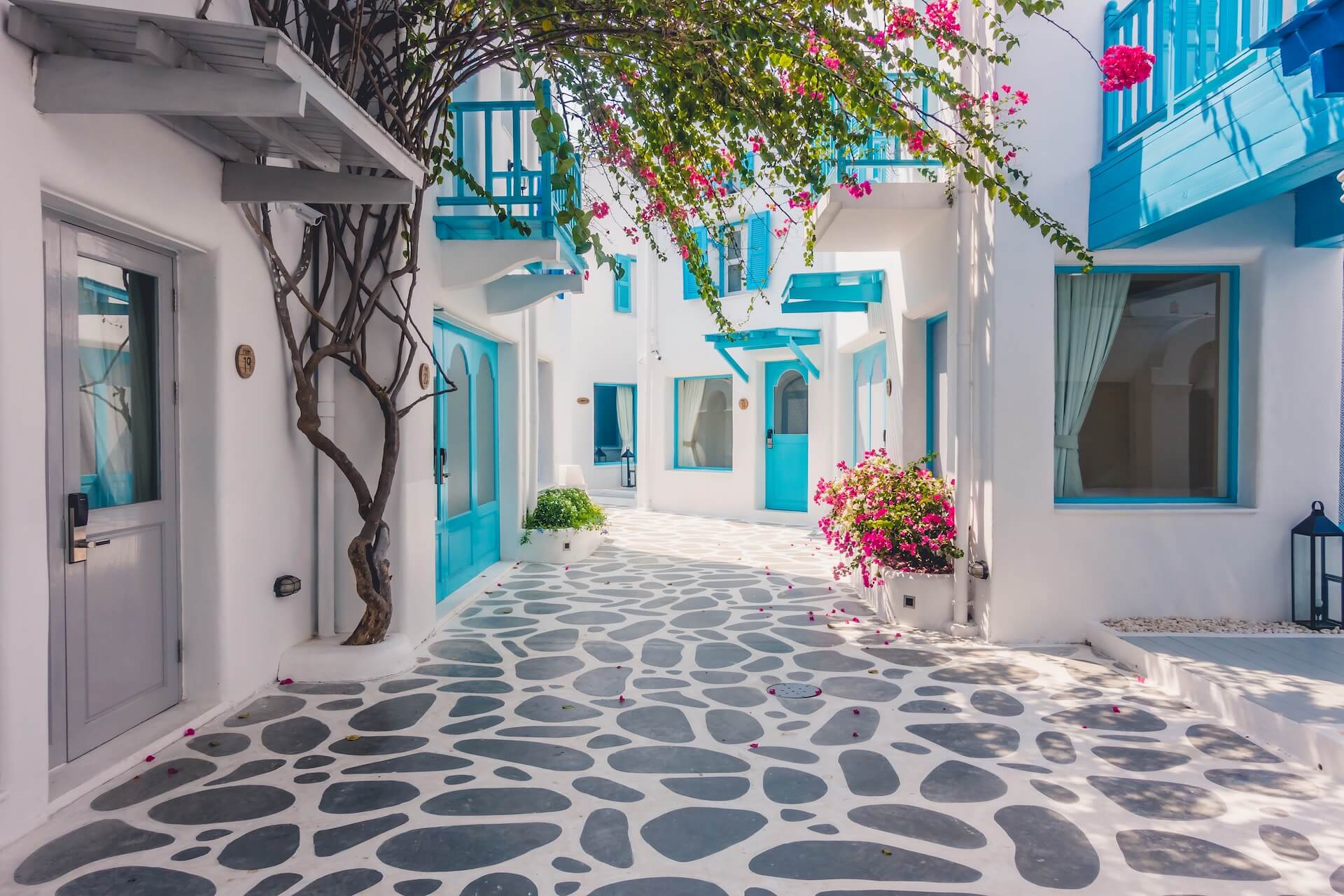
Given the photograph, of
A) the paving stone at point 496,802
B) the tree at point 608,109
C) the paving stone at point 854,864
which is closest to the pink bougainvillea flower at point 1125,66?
the tree at point 608,109

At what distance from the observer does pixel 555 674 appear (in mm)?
4812

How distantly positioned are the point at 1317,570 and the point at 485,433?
6.47 meters

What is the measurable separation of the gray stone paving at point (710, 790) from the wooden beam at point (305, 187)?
2.54 m

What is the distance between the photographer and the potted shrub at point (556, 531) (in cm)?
835

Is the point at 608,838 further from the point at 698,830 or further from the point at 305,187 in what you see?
the point at 305,187

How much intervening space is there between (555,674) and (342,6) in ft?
12.8

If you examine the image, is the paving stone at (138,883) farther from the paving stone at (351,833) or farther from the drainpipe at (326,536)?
the drainpipe at (326,536)

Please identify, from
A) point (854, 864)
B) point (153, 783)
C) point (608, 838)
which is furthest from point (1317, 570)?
point (153, 783)

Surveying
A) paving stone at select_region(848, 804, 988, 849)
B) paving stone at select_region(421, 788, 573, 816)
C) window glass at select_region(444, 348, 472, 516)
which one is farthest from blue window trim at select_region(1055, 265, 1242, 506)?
window glass at select_region(444, 348, 472, 516)

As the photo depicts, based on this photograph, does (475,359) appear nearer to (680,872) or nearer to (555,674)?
(555,674)

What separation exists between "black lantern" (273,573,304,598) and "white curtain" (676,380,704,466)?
8469 millimetres

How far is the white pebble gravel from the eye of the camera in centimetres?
505

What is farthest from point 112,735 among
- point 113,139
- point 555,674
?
point 113,139

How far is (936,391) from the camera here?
6.86 metres
